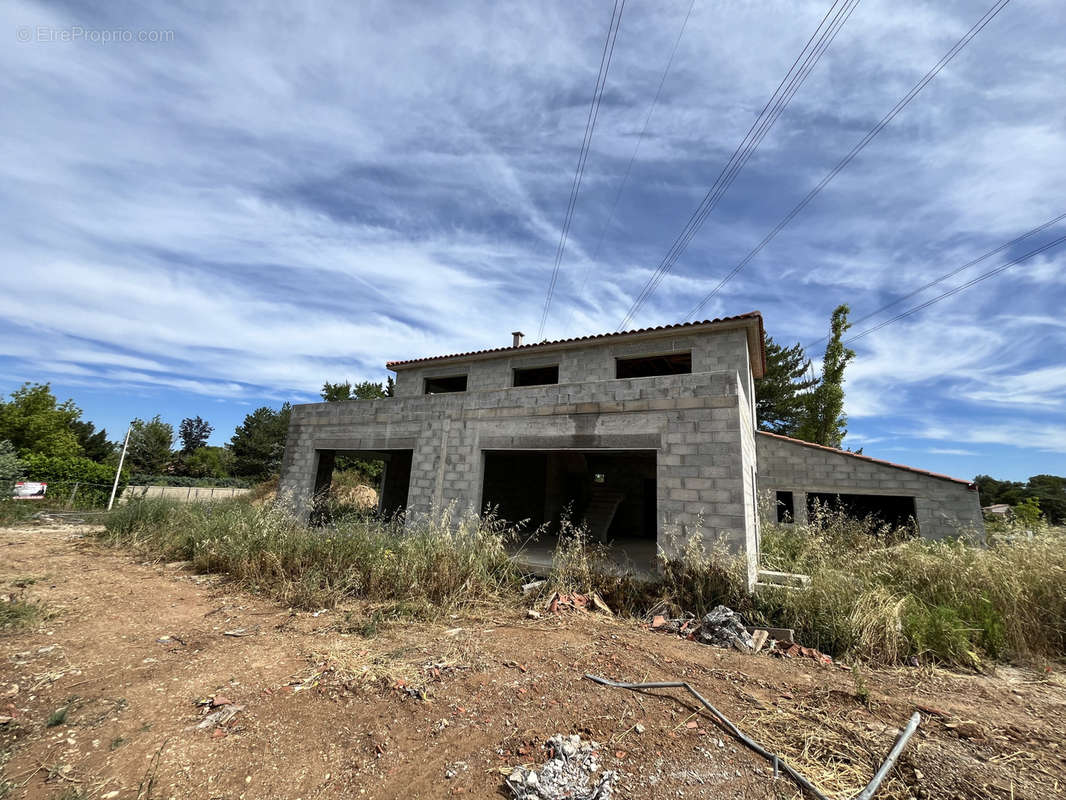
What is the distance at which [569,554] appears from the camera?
21.9ft

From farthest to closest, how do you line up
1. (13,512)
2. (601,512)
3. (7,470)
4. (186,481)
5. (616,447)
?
(186,481), (7,470), (13,512), (601,512), (616,447)

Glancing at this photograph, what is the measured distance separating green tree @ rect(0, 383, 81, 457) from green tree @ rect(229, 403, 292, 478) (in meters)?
11.1

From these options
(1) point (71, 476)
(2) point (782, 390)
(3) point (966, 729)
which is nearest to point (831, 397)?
(2) point (782, 390)

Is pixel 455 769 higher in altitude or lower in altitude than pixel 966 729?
lower

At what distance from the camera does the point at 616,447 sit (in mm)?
7500

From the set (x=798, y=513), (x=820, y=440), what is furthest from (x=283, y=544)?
(x=820, y=440)

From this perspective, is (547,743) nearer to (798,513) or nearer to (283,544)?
(283,544)

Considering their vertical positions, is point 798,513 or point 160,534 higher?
point 798,513

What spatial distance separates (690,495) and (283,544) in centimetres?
637

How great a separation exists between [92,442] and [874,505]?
4720 cm

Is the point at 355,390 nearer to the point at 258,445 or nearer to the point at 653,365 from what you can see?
the point at 258,445

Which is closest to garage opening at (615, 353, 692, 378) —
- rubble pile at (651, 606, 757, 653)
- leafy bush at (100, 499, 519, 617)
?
leafy bush at (100, 499, 519, 617)

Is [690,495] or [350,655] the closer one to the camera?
[350,655]

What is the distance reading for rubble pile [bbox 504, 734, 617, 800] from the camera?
93.1 inches
